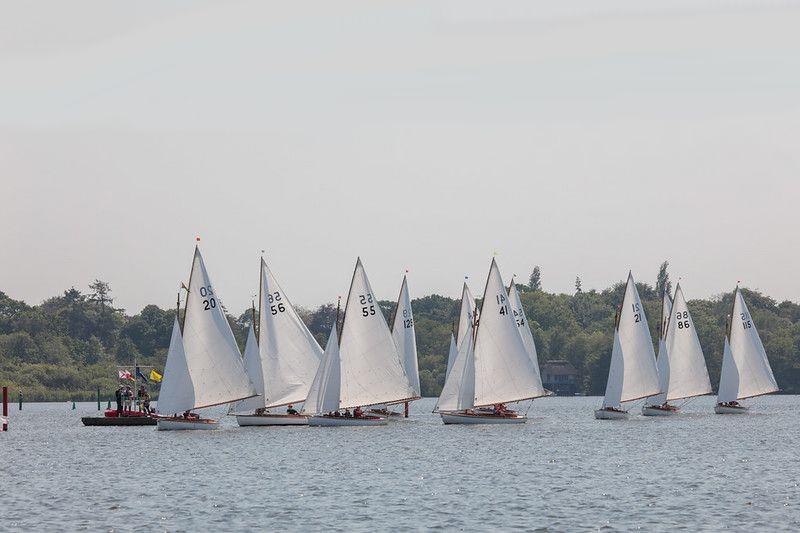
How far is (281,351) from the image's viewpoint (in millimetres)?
97562

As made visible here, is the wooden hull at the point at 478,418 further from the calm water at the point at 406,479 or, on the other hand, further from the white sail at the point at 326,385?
the white sail at the point at 326,385

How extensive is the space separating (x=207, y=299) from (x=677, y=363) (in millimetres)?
44713

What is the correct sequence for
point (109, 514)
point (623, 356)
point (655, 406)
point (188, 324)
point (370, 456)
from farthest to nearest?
1. point (655, 406)
2. point (623, 356)
3. point (188, 324)
4. point (370, 456)
5. point (109, 514)

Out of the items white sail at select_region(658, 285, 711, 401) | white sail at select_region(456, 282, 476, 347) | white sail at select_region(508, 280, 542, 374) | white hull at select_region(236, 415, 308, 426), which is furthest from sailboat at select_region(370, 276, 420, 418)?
white sail at select_region(658, 285, 711, 401)

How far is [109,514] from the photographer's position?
5094cm

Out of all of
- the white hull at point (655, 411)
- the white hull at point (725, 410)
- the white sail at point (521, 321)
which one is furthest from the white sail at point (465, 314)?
the white hull at point (725, 410)

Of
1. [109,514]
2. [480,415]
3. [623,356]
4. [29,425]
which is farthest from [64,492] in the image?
[29,425]

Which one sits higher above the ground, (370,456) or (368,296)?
(368,296)

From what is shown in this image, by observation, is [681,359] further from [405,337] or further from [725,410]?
[405,337]

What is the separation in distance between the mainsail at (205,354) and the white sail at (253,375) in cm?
320

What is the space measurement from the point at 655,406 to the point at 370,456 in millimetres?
50375

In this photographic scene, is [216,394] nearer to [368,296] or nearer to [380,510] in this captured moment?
[368,296]

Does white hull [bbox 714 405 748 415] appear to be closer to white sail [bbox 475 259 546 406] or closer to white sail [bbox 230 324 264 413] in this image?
white sail [bbox 475 259 546 406]

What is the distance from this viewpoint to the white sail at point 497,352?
95.9 metres
